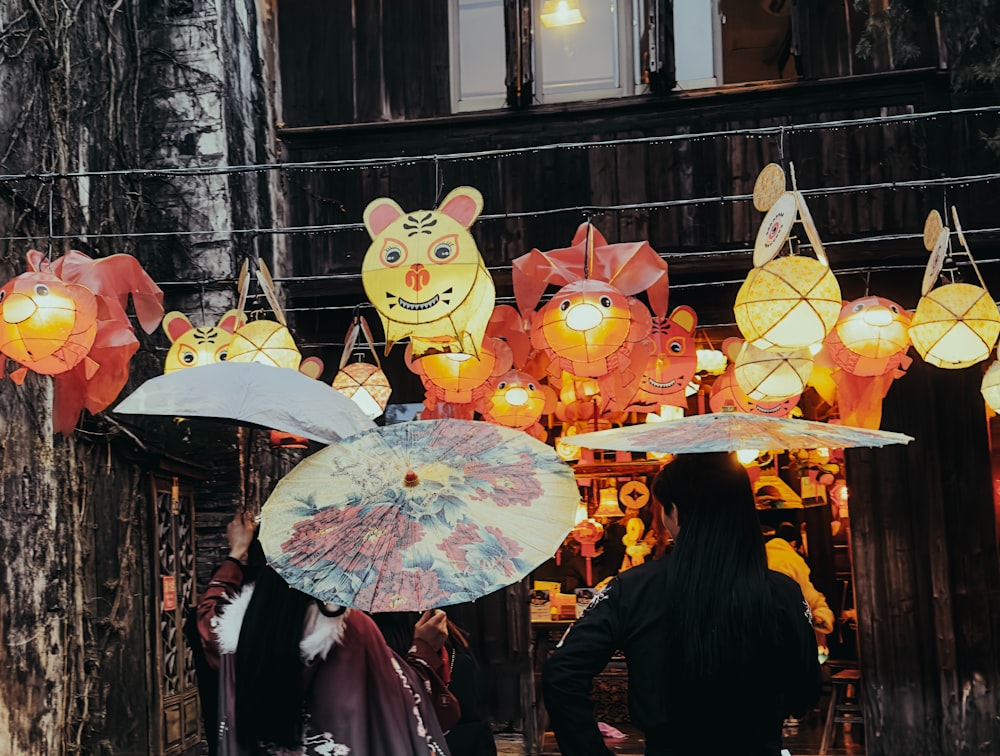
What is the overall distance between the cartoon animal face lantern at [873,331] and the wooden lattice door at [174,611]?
219 inches

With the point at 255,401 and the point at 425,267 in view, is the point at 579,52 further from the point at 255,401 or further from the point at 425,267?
the point at 255,401

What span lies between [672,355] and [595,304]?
183 centimetres

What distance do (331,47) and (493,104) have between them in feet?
5.56

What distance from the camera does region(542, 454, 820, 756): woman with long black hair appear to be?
3.48 m

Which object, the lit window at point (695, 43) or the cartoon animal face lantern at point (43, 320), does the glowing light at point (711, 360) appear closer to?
the lit window at point (695, 43)

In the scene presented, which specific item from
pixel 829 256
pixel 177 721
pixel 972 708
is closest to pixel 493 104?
pixel 829 256

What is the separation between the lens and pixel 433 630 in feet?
14.5

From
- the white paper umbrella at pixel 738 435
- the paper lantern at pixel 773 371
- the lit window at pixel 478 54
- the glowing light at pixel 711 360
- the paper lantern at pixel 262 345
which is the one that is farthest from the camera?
the lit window at pixel 478 54

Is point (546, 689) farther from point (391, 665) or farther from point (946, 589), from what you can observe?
point (946, 589)

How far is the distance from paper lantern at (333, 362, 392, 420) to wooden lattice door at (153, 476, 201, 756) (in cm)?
199

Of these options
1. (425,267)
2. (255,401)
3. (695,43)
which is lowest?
(255,401)

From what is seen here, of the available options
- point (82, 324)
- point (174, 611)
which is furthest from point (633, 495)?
point (82, 324)

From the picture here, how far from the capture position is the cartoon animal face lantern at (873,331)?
277 inches

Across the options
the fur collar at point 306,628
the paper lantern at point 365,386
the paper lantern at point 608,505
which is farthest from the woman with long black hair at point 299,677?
the paper lantern at point 608,505
